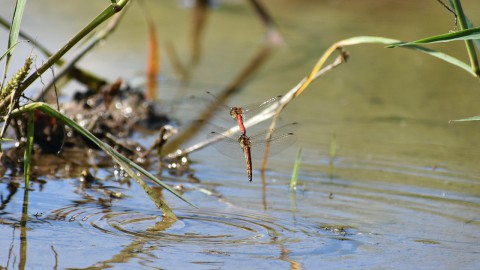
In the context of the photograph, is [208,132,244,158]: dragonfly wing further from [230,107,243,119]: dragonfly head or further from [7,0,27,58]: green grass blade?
[7,0,27,58]: green grass blade

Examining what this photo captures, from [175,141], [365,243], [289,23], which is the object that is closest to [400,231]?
[365,243]

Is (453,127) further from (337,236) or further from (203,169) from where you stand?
(337,236)

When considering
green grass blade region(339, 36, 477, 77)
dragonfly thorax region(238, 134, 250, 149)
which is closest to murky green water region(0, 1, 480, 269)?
dragonfly thorax region(238, 134, 250, 149)

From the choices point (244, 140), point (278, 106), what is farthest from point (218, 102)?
point (244, 140)

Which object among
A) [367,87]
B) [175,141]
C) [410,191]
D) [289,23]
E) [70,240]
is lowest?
[70,240]

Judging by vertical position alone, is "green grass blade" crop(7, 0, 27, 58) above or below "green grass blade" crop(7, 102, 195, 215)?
above

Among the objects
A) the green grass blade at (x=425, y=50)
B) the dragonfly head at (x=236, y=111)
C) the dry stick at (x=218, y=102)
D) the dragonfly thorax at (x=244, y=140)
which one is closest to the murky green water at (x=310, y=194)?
the dry stick at (x=218, y=102)
